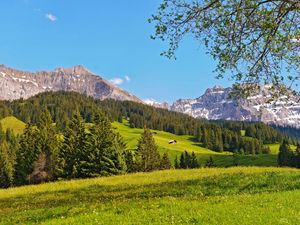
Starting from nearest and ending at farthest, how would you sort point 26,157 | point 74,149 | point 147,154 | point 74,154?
1. point 74,154
2. point 74,149
3. point 26,157
4. point 147,154

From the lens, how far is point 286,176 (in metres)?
31.8

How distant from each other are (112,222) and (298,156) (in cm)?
14244

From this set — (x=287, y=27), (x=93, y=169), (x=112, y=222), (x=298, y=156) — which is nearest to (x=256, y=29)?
(x=287, y=27)

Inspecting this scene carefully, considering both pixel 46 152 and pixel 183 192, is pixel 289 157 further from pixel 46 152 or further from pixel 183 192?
pixel 183 192

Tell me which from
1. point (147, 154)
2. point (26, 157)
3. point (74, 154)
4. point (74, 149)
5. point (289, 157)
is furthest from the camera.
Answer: point (289, 157)

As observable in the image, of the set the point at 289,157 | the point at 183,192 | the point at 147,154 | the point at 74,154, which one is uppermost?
the point at 74,154

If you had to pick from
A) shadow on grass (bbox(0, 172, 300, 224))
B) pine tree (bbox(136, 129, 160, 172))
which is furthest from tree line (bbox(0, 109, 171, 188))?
shadow on grass (bbox(0, 172, 300, 224))

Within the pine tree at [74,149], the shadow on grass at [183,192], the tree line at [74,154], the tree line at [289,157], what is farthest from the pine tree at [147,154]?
the shadow on grass at [183,192]

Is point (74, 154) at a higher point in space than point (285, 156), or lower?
higher

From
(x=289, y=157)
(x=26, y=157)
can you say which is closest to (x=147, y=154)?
(x=26, y=157)

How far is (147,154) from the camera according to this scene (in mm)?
111438

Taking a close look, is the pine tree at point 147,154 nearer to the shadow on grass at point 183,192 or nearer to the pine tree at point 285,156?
the pine tree at point 285,156

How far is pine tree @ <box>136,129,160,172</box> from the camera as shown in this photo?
110 meters

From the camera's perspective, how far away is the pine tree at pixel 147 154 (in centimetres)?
10962
